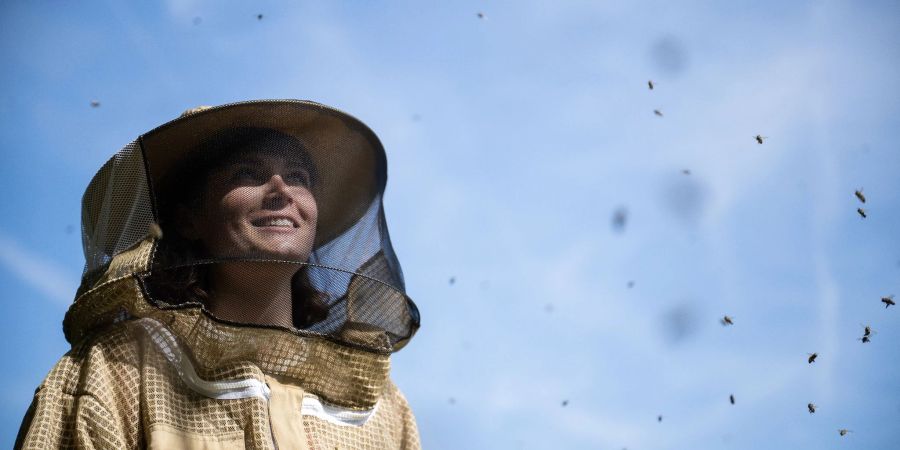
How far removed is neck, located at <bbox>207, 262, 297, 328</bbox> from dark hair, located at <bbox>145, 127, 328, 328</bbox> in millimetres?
60

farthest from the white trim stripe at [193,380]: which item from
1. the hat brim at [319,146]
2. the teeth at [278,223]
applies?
the teeth at [278,223]

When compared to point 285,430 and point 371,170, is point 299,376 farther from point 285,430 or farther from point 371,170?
point 371,170

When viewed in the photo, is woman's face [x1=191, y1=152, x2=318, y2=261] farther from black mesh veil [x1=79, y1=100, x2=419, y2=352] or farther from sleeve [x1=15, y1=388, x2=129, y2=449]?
sleeve [x1=15, y1=388, x2=129, y2=449]

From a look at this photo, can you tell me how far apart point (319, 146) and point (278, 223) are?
0.40 m

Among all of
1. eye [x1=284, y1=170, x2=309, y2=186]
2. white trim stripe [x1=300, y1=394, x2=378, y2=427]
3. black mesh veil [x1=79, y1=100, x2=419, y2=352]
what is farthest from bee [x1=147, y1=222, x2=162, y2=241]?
white trim stripe [x1=300, y1=394, x2=378, y2=427]

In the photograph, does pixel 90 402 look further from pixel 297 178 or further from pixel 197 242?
pixel 297 178

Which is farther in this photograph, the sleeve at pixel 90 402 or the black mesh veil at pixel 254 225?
the black mesh veil at pixel 254 225

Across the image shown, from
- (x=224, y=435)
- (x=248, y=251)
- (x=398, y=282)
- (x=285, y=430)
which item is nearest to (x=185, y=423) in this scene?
(x=224, y=435)

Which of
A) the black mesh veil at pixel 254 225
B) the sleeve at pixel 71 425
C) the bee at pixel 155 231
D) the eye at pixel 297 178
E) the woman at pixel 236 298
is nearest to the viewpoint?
the sleeve at pixel 71 425

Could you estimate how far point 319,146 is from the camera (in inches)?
146

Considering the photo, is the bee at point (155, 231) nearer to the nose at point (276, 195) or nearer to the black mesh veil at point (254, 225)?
the black mesh veil at point (254, 225)

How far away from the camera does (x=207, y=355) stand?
3.21m

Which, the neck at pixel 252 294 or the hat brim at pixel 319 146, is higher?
the hat brim at pixel 319 146

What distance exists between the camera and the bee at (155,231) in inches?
127
